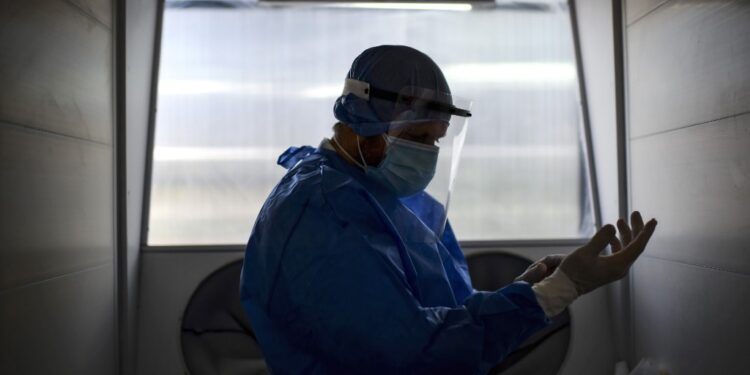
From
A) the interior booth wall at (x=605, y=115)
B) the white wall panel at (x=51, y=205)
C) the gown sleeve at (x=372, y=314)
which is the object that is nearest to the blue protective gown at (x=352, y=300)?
the gown sleeve at (x=372, y=314)

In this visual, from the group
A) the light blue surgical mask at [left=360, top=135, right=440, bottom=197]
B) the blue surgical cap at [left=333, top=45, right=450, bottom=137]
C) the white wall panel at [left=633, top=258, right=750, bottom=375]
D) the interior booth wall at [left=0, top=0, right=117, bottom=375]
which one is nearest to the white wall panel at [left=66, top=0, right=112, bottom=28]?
the interior booth wall at [left=0, top=0, right=117, bottom=375]

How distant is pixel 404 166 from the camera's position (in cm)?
123

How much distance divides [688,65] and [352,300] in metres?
1.18

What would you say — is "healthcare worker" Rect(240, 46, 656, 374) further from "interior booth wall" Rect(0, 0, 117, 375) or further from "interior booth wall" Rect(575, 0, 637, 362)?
"interior booth wall" Rect(575, 0, 637, 362)

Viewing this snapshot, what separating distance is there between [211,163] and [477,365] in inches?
65.7

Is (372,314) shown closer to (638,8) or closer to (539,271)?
(539,271)

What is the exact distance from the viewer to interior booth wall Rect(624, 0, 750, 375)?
1.51m

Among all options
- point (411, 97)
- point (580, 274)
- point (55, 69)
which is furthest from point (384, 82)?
point (55, 69)

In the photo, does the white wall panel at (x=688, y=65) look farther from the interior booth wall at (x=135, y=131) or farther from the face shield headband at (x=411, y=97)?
the interior booth wall at (x=135, y=131)

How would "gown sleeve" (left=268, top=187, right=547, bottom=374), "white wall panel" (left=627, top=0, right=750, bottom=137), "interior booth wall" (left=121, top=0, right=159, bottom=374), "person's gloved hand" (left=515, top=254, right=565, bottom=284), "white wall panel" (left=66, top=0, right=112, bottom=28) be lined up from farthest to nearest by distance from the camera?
"interior booth wall" (left=121, top=0, right=159, bottom=374)
"white wall panel" (left=66, top=0, right=112, bottom=28)
"white wall panel" (left=627, top=0, right=750, bottom=137)
"person's gloved hand" (left=515, top=254, right=565, bottom=284)
"gown sleeve" (left=268, top=187, right=547, bottom=374)

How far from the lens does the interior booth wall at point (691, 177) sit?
4.94 feet

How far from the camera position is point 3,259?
1.34 m

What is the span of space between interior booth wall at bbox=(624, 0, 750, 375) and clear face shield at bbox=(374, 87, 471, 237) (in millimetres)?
635

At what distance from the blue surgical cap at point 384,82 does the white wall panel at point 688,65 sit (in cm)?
67
